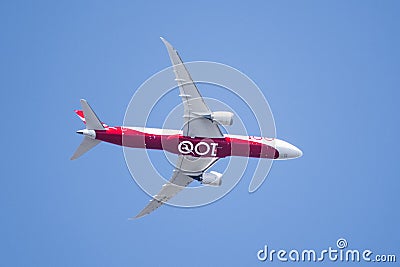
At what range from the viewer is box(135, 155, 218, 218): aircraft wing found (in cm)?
5422

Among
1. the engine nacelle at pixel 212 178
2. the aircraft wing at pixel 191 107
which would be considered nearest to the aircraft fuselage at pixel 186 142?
the aircraft wing at pixel 191 107

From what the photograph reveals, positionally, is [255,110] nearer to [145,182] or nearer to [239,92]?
[239,92]

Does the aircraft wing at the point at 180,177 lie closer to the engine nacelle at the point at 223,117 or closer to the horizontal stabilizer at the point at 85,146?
the engine nacelle at the point at 223,117

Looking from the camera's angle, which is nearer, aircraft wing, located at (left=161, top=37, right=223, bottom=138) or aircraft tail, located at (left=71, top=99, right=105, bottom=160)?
aircraft wing, located at (left=161, top=37, right=223, bottom=138)

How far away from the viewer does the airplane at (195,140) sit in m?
50.5

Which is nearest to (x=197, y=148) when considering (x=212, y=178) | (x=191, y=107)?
(x=212, y=178)

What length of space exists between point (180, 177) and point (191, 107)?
819 cm

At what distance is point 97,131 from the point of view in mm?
51812

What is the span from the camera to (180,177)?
55.9 m

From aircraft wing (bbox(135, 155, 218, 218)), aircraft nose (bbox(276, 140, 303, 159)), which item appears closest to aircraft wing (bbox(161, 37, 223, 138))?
aircraft wing (bbox(135, 155, 218, 218))

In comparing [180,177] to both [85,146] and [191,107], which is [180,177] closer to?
[191,107]

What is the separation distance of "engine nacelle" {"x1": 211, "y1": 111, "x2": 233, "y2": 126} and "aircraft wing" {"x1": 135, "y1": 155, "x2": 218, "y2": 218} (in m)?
4.60

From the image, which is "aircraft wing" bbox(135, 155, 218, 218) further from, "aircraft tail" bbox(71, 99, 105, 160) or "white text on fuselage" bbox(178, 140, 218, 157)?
"aircraft tail" bbox(71, 99, 105, 160)

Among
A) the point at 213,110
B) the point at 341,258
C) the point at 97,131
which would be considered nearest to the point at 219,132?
the point at 213,110
